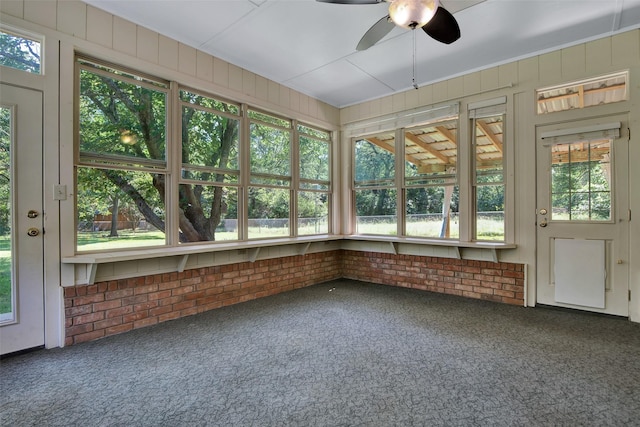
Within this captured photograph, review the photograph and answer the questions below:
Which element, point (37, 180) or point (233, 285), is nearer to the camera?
point (37, 180)

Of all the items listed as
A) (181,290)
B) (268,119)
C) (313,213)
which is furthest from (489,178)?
(181,290)

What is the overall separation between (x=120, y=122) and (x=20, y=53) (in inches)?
32.6

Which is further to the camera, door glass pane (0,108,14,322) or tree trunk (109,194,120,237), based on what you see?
tree trunk (109,194,120,237)

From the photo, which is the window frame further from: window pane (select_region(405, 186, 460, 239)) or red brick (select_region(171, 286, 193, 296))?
window pane (select_region(405, 186, 460, 239))

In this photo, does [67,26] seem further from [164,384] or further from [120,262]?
[164,384]

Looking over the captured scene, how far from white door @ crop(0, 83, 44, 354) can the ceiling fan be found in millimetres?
2564

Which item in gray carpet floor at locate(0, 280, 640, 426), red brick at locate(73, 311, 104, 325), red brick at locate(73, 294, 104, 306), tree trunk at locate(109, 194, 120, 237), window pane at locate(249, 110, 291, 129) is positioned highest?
window pane at locate(249, 110, 291, 129)

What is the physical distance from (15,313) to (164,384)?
1.50 meters

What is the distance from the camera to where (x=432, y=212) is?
15.1ft

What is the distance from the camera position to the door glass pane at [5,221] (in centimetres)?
248

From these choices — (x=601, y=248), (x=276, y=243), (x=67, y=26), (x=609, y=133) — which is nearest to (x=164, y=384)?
(x=276, y=243)

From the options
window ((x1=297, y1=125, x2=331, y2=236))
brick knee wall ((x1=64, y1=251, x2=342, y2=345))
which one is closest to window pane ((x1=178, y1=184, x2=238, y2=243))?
brick knee wall ((x1=64, y1=251, x2=342, y2=345))

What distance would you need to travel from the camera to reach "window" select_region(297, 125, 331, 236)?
498cm

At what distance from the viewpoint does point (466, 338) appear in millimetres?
2873
